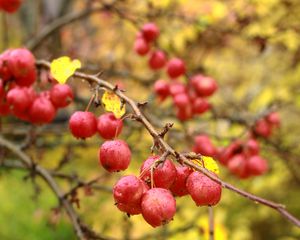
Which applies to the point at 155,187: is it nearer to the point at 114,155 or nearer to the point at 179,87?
the point at 114,155

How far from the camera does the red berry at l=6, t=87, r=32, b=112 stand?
1.33 metres

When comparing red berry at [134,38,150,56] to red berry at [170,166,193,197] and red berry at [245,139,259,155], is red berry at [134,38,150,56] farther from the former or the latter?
red berry at [170,166,193,197]

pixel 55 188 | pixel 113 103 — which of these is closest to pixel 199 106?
pixel 55 188

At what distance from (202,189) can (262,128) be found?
1.37 meters

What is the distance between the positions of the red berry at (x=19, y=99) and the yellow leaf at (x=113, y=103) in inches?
12.4

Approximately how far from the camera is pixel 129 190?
0.89 m

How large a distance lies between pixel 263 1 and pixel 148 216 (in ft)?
6.60

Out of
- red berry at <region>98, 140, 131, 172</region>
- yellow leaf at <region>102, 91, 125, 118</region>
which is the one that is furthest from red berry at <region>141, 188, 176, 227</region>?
yellow leaf at <region>102, 91, 125, 118</region>

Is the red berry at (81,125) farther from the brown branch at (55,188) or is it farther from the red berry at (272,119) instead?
the red berry at (272,119)

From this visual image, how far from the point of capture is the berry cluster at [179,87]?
1.91 meters

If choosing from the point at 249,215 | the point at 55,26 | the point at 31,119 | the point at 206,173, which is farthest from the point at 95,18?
the point at 206,173

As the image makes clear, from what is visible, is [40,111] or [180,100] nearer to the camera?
[40,111]

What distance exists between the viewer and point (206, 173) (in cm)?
88

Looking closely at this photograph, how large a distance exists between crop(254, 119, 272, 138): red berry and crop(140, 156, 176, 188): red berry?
1.31m
